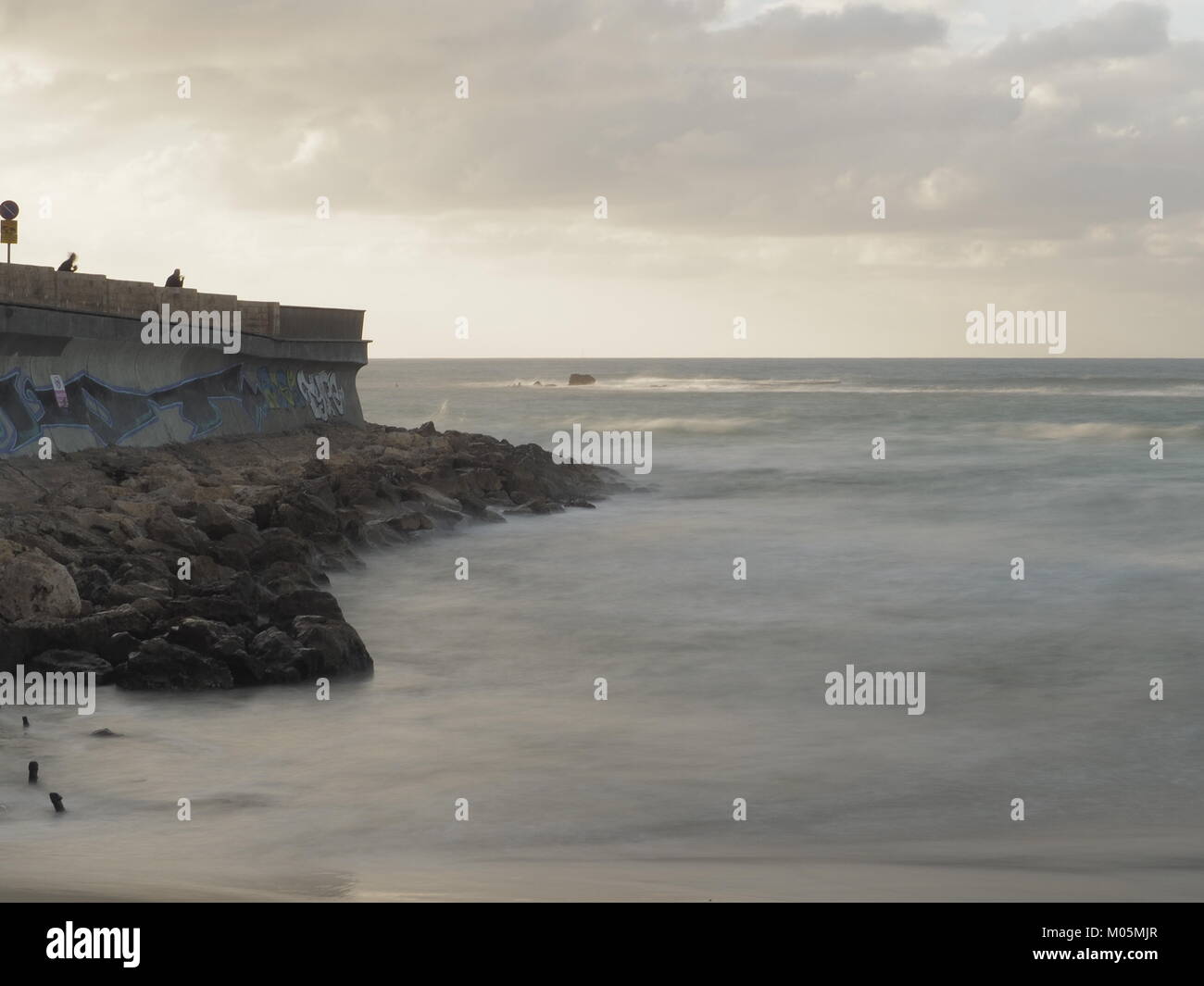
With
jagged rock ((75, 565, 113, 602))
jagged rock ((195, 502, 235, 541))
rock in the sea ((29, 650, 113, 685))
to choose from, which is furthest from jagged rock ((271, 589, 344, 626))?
jagged rock ((195, 502, 235, 541))

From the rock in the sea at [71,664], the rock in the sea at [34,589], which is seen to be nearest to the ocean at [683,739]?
the rock in the sea at [71,664]

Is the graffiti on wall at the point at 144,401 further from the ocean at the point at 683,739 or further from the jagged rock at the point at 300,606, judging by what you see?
the jagged rock at the point at 300,606

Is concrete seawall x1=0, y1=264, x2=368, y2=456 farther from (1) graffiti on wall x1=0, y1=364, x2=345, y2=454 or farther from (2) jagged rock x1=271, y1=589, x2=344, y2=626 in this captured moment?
(2) jagged rock x1=271, y1=589, x2=344, y2=626

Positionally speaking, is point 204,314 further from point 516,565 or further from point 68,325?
point 516,565

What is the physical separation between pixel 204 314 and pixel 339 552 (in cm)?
986

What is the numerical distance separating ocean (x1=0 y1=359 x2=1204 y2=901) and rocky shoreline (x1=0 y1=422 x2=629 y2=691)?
522mm

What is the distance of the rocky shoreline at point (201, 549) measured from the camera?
13.8 metres

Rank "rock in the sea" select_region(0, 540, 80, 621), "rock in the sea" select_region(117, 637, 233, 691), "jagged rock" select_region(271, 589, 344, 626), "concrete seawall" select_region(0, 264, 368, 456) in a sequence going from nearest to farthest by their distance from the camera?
1. "rock in the sea" select_region(117, 637, 233, 691)
2. "rock in the sea" select_region(0, 540, 80, 621)
3. "jagged rock" select_region(271, 589, 344, 626)
4. "concrete seawall" select_region(0, 264, 368, 456)

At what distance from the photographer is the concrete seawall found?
72.5 ft

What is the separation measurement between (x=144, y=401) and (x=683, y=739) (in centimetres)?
1705

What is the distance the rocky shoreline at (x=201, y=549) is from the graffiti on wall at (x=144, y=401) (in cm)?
61

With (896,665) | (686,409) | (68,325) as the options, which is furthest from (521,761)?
(686,409)

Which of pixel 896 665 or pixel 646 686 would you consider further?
pixel 896 665
